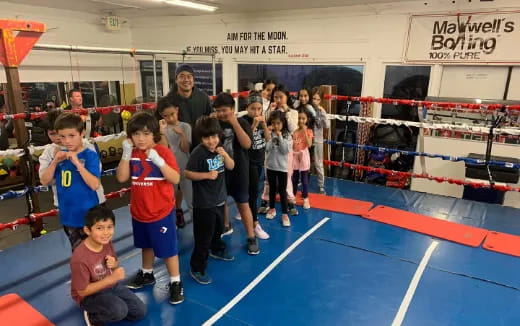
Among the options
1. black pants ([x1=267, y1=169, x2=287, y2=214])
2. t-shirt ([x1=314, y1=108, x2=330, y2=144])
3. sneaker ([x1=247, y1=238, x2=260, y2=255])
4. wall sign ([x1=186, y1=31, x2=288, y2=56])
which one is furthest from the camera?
wall sign ([x1=186, y1=31, x2=288, y2=56])

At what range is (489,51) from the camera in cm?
498

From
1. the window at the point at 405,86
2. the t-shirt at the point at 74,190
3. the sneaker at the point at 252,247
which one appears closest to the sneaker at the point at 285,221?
the sneaker at the point at 252,247

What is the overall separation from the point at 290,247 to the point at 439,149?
350cm

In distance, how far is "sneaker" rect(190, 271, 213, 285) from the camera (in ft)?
8.30

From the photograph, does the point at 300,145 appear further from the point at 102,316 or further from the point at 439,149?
the point at 439,149

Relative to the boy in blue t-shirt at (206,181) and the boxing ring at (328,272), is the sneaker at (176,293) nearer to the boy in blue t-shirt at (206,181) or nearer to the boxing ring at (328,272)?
the boxing ring at (328,272)

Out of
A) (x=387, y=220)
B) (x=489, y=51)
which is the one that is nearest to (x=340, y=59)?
(x=489, y=51)

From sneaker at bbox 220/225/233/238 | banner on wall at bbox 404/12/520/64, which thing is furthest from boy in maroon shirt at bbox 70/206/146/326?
banner on wall at bbox 404/12/520/64

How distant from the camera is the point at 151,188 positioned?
7.16 ft

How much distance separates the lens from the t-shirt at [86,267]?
1.87 m

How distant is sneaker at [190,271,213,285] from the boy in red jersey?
21 centimetres

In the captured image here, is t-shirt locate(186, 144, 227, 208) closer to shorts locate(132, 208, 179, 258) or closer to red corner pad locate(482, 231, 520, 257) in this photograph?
shorts locate(132, 208, 179, 258)

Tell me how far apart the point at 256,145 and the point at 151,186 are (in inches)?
42.0

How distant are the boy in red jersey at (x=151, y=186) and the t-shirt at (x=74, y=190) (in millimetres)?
185
